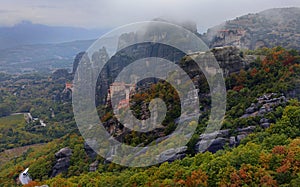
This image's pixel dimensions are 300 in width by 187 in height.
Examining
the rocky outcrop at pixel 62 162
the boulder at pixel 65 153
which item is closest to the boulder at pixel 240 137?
the rocky outcrop at pixel 62 162

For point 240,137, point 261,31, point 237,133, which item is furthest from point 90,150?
point 261,31

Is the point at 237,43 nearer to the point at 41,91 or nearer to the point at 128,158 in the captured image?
the point at 128,158

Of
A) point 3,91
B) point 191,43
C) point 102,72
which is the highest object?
point 191,43

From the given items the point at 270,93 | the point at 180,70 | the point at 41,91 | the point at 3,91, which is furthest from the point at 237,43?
the point at 3,91

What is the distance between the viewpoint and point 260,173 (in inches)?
473

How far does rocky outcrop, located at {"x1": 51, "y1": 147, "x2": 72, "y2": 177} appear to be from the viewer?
20.1 m

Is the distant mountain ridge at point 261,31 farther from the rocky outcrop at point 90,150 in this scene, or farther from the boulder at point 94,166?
the boulder at point 94,166

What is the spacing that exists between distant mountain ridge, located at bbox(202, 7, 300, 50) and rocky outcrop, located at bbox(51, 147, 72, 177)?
26168 mm

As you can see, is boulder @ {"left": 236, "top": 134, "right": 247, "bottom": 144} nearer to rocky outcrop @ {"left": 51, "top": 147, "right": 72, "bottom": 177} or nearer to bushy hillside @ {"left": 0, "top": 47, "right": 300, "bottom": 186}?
bushy hillside @ {"left": 0, "top": 47, "right": 300, "bottom": 186}

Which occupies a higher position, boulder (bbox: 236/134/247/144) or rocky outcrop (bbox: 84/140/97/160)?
boulder (bbox: 236/134/247/144)

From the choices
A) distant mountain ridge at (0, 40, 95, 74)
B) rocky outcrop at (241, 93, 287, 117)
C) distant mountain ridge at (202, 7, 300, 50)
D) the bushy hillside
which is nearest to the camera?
the bushy hillside

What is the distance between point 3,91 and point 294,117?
72.2m

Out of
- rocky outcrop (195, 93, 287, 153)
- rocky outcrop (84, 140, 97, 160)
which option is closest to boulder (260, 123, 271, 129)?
rocky outcrop (195, 93, 287, 153)

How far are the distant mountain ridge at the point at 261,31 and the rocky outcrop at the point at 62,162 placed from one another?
26168mm
